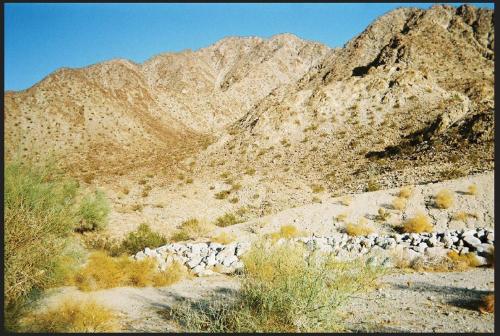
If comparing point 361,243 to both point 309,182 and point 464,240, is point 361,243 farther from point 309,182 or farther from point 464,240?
point 309,182

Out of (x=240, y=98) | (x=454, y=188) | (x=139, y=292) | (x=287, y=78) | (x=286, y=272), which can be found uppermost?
(x=287, y=78)

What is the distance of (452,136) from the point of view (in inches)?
828

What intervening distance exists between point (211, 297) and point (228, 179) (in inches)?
608

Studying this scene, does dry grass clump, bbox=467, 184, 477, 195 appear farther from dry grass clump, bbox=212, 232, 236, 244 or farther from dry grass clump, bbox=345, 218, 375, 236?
dry grass clump, bbox=212, 232, 236, 244

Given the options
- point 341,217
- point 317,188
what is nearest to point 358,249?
point 341,217

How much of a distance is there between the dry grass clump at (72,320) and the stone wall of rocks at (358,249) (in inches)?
144

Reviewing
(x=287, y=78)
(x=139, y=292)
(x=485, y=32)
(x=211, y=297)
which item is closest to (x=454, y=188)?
(x=211, y=297)

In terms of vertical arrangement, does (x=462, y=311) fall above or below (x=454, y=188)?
below

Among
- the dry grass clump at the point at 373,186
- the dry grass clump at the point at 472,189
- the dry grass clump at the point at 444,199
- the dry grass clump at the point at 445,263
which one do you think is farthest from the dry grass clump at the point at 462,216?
the dry grass clump at the point at 373,186

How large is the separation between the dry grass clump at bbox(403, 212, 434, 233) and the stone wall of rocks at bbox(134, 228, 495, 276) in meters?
1.26

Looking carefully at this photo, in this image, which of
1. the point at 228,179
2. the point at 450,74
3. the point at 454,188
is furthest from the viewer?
the point at 450,74

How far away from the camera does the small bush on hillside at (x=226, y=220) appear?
1581 centimetres

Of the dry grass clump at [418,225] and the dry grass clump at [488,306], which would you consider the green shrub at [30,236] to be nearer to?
the dry grass clump at [488,306]

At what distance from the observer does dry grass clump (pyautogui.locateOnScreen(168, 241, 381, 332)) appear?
205 inches
